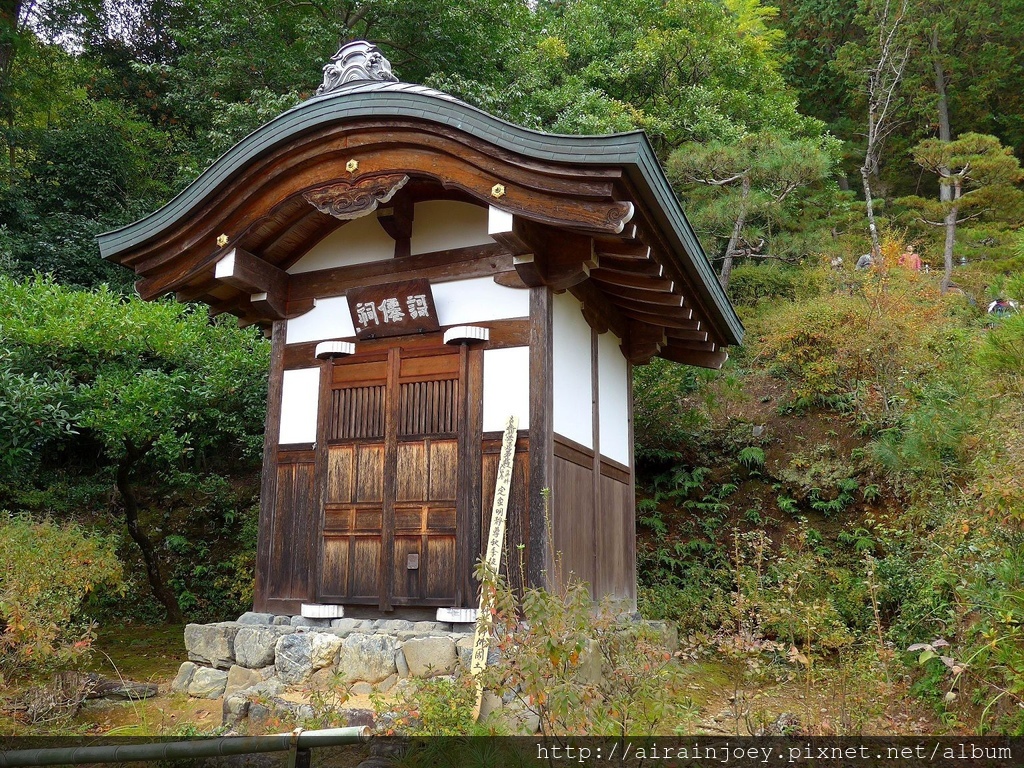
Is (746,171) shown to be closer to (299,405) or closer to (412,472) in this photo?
(299,405)

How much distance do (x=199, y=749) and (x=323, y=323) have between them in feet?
14.3

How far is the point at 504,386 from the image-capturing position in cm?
626

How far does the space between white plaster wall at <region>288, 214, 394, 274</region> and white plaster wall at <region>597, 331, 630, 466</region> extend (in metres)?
2.27

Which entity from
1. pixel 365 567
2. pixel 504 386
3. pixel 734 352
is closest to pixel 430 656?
pixel 365 567

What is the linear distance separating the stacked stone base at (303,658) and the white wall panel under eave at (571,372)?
1.90 metres

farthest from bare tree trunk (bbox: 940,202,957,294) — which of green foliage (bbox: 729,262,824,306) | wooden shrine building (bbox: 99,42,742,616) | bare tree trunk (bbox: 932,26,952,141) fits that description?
wooden shrine building (bbox: 99,42,742,616)

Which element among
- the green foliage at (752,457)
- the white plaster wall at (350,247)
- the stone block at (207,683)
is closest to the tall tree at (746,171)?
the green foliage at (752,457)

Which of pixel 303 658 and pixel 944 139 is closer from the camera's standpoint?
pixel 303 658

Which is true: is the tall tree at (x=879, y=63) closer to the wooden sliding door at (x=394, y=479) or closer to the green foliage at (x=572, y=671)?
the wooden sliding door at (x=394, y=479)

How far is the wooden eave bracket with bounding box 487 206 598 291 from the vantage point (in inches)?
236

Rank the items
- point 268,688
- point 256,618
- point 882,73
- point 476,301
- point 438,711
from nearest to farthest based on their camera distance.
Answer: point 438,711 → point 268,688 → point 476,301 → point 256,618 → point 882,73

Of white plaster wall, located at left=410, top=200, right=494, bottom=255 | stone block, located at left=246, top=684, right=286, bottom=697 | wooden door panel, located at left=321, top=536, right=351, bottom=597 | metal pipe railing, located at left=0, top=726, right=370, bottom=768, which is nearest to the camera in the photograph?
metal pipe railing, located at left=0, top=726, right=370, bottom=768

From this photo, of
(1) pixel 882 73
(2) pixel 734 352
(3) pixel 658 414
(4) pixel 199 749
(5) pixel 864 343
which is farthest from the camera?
(1) pixel 882 73

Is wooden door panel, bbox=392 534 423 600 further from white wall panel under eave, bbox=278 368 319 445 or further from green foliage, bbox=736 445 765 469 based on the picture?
green foliage, bbox=736 445 765 469
